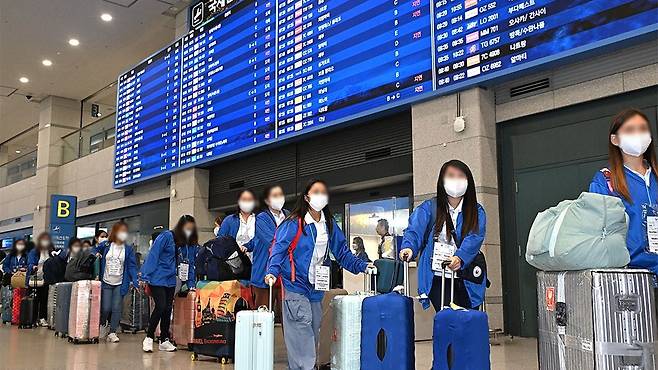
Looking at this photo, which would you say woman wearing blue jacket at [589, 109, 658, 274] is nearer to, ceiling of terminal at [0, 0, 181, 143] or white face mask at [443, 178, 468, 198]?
white face mask at [443, 178, 468, 198]

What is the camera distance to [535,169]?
6703 millimetres

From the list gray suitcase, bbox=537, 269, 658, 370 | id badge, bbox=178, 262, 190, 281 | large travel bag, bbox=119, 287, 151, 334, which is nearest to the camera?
gray suitcase, bbox=537, 269, 658, 370

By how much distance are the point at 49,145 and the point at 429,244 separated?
58.3 feet

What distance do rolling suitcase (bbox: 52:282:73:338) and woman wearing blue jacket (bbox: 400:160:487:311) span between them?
633 cm

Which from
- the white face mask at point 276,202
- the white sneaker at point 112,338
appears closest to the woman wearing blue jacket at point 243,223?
the white face mask at point 276,202

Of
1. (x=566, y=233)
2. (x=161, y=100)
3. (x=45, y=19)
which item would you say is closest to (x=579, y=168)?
(x=566, y=233)

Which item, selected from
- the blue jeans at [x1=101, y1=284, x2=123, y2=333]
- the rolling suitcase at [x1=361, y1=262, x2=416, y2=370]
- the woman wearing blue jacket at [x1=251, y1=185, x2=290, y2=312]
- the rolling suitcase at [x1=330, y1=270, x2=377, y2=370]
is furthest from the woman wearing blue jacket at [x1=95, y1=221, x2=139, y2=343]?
the rolling suitcase at [x1=361, y1=262, x2=416, y2=370]

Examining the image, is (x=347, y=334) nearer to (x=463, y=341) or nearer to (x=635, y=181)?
(x=463, y=341)

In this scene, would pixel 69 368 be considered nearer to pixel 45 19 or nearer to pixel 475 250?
pixel 475 250

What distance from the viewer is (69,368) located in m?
5.33

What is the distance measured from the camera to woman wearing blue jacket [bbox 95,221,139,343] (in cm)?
783

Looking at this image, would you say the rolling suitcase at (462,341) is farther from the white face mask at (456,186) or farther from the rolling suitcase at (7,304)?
the rolling suitcase at (7,304)

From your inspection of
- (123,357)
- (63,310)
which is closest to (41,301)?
(63,310)

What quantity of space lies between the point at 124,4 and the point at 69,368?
9178 mm
